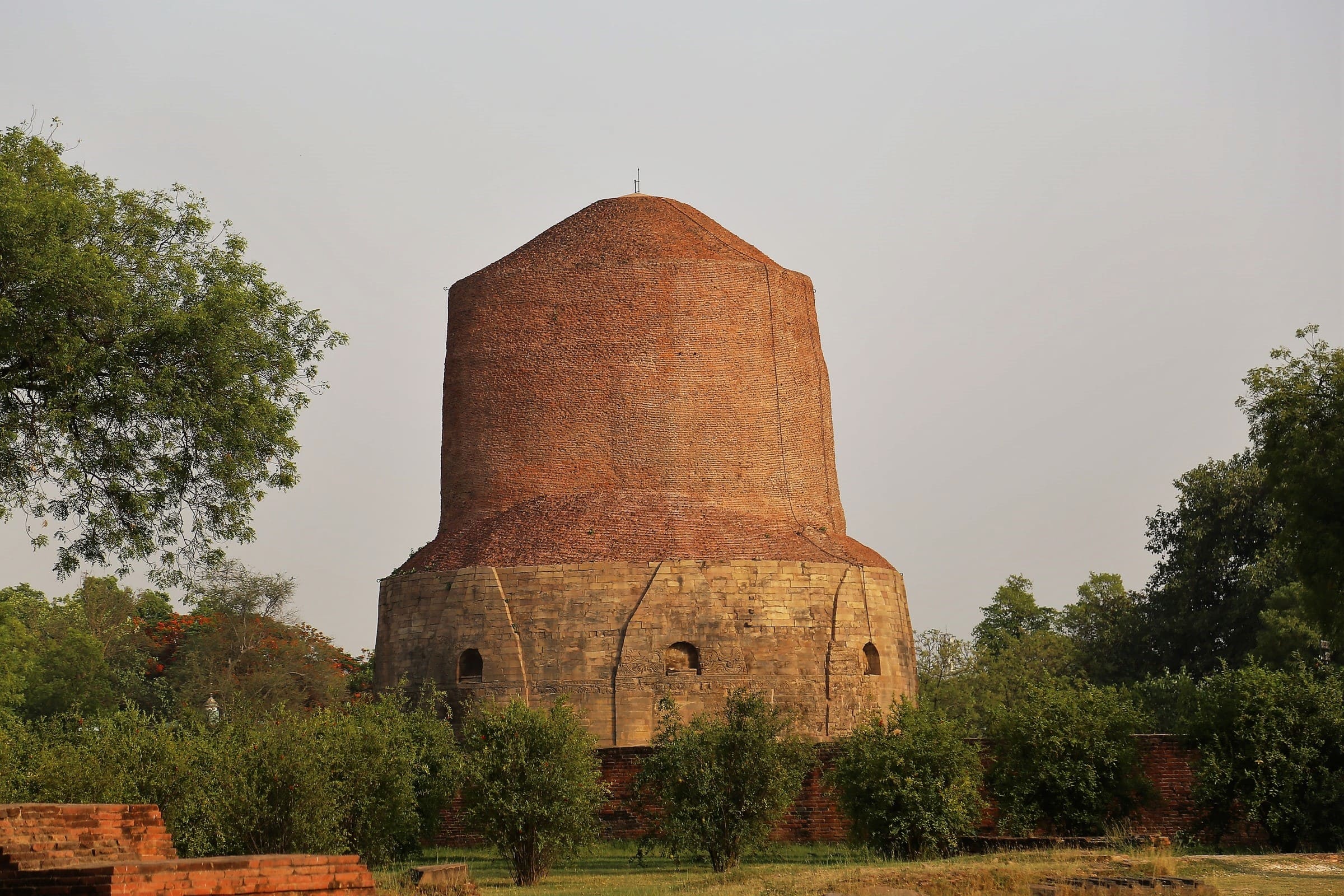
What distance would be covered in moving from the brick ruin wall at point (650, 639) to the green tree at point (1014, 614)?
3365cm

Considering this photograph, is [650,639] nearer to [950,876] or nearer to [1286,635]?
[950,876]

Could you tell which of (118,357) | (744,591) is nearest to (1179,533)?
(744,591)

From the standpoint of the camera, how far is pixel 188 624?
152 feet

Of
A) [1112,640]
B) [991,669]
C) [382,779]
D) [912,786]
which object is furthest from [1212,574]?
[382,779]

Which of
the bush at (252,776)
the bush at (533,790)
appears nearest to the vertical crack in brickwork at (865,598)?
the bush at (533,790)

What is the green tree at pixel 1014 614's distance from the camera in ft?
194

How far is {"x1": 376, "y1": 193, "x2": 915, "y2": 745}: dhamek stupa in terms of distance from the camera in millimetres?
25500

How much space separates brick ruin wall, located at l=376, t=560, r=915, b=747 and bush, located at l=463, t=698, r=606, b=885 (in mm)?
5872

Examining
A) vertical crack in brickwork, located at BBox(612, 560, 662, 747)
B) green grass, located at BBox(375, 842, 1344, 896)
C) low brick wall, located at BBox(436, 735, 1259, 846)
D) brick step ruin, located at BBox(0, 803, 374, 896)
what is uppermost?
vertical crack in brickwork, located at BBox(612, 560, 662, 747)

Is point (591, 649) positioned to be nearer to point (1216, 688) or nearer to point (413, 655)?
point (413, 655)

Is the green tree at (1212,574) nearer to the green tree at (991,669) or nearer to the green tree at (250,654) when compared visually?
the green tree at (991,669)

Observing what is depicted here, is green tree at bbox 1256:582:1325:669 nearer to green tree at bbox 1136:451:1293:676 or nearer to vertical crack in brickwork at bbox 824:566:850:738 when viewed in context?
green tree at bbox 1136:451:1293:676

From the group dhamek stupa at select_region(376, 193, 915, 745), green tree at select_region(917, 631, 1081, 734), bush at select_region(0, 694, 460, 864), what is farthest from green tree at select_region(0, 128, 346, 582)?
green tree at select_region(917, 631, 1081, 734)

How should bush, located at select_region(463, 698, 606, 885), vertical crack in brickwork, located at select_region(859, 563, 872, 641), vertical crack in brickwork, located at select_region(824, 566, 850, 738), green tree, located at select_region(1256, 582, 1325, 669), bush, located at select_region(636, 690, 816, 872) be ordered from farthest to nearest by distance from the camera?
green tree, located at select_region(1256, 582, 1325, 669) < vertical crack in brickwork, located at select_region(859, 563, 872, 641) < vertical crack in brickwork, located at select_region(824, 566, 850, 738) < bush, located at select_region(636, 690, 816, 872) < bush, located at select_region(463, 698, 606, 885)
